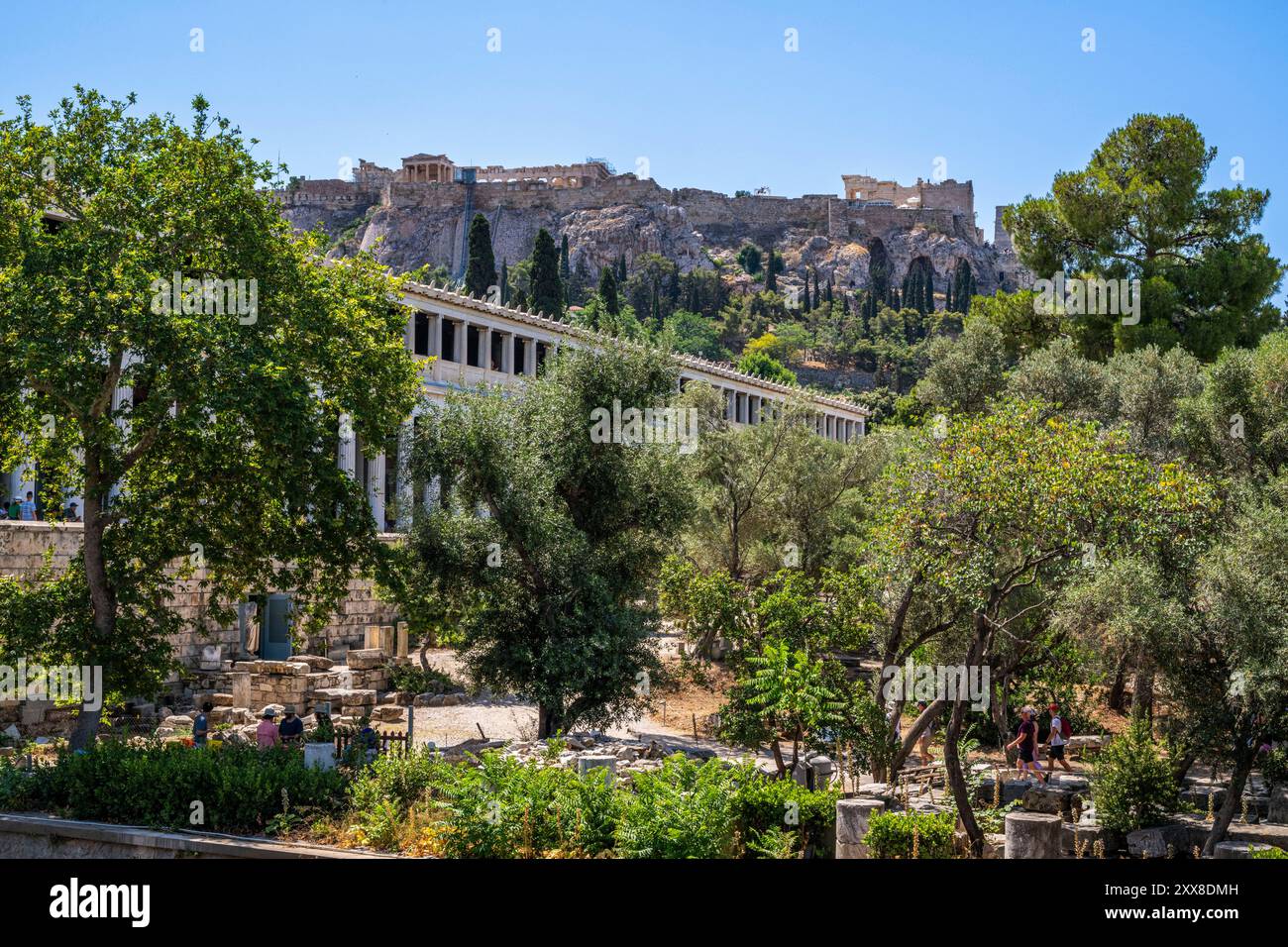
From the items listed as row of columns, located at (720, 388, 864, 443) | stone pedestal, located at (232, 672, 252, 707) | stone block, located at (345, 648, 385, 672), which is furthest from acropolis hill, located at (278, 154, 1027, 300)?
stone pedestal, located at (232, 672, 252, 707)

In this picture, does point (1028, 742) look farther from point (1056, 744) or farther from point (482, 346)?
point (482, 346)

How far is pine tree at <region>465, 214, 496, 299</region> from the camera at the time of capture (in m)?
75.6

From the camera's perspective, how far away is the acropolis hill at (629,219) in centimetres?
14325

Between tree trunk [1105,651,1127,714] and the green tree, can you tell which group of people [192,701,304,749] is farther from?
the green tree

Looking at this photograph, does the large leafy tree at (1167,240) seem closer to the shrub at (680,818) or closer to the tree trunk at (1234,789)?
the tree trunk at (1234,789)

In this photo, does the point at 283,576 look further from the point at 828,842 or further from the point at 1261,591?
the point at 1261,591

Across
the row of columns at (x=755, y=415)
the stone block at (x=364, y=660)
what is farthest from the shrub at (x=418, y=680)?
the row of columns at (x=755, y=415)

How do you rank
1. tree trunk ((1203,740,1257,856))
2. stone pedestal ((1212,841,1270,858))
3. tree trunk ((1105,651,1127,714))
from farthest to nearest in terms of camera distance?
1. tree trunk ((1105,651,1127,714))
2. tree trunk ((1203,740,1257,856))
3. stone pedestal ((1212,841,1270,858))

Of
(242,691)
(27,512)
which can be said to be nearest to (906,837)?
(242,691)

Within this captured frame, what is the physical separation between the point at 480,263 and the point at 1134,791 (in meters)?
64.7

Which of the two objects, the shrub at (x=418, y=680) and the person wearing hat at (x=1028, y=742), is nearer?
the person wearing hat at (x=1028, y=742)

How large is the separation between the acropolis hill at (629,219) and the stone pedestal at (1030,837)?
12664cm

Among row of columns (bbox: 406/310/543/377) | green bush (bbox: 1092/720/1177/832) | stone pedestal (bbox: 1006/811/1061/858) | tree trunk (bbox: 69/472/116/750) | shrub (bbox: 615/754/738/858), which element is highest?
row of columns (bbox: 406/310/543/377)

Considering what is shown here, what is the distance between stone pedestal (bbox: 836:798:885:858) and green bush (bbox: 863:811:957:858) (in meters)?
0.12
